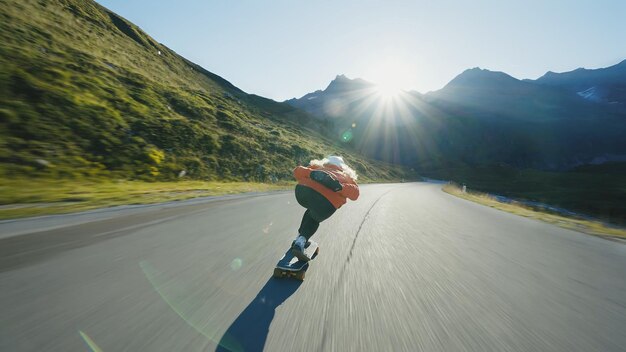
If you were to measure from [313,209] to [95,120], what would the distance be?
30.5 metres

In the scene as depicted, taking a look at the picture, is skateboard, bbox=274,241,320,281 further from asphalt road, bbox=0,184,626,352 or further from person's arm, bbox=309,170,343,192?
person's arm, bbox=309,170,343,192

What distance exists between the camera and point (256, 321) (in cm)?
263

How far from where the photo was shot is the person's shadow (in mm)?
2244

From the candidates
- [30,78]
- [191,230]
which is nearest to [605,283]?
[191,230]

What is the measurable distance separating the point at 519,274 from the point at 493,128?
722ft

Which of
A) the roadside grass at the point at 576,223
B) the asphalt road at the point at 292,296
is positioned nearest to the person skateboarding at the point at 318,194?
the asphalt road at the point at 292,296

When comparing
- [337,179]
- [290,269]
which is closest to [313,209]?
[337,179]


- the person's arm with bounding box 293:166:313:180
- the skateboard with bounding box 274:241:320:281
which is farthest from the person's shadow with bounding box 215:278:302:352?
the person's arm with bounding box 293:166:313:180

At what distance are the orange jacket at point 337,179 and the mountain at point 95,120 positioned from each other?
18482mm

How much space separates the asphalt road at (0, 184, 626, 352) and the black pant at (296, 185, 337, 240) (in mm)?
598

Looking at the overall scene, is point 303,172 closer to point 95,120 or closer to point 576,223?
point 576,223

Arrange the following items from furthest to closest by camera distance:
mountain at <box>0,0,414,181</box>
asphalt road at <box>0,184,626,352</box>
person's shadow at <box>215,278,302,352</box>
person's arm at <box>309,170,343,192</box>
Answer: mountain at <box>0,0,414,181</box>, person's arm at <box>309,170,343,192</box>, asphalt road at <box>0,184,626,352</box>, person's shadow at <box>215,278,302,352</box>

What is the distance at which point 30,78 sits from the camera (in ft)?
85.4

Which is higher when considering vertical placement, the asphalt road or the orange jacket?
the orange jacket
